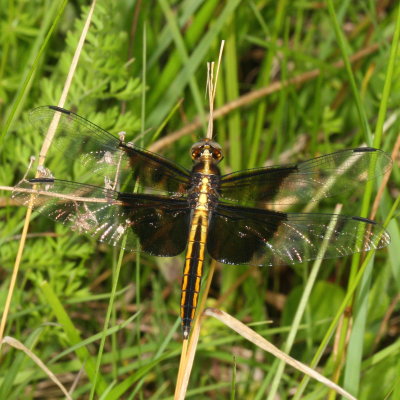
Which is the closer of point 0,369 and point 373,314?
point 0,369

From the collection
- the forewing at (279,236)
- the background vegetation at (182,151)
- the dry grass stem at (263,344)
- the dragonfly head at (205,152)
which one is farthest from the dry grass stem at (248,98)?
the dry grass stem at (263,344)

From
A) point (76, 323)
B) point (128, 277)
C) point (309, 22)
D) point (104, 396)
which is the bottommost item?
point (104, 396)

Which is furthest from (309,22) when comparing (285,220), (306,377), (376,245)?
(306,377)

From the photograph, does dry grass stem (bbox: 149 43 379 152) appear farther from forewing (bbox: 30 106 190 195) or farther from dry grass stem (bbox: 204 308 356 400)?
dry grass stem (bbox: 204 308 356 400)

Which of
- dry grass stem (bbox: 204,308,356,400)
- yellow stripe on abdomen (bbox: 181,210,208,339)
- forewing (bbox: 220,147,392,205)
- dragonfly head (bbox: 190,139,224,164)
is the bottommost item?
dry grass stem (bbox: 204,308,356,400)

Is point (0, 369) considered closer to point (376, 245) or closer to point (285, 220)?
point (285, 220)

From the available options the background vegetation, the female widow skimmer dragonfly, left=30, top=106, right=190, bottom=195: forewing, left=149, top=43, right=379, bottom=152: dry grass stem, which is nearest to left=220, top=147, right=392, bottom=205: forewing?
the female widow skimmer dragonfly

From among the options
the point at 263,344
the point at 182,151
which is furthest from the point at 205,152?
the point at 263,344
